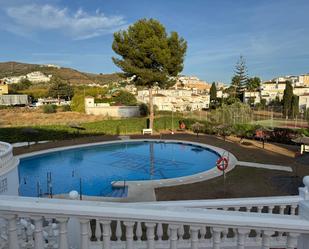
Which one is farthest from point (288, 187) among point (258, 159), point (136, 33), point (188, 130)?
point (136, 33)

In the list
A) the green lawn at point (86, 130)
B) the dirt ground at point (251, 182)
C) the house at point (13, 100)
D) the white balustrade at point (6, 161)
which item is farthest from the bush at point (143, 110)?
the house at point (13, 100)

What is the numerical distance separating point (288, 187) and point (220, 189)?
246cm

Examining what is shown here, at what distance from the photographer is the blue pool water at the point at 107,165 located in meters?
12.0

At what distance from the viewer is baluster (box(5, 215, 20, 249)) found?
85.5 inches

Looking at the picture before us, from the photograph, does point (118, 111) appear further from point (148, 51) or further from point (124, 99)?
point (124, 99)

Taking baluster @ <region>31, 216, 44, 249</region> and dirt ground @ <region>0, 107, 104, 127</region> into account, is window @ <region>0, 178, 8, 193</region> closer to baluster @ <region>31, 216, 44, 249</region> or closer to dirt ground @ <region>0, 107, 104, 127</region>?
baluster @ <region>31, 216, 44, 249</region>

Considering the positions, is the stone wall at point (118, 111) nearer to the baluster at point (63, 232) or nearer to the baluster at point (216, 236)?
the baluster at point (63, 232)

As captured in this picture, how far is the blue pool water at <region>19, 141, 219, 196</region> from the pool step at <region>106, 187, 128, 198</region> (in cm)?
32

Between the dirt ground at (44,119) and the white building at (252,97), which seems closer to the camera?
the dirt ground at (44,119)

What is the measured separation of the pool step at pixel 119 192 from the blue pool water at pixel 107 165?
1.06 feet

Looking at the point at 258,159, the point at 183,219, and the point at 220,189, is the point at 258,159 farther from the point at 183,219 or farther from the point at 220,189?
the point at 183,219

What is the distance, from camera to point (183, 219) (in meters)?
2.09

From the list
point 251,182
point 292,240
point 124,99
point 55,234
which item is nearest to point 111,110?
point 124,99

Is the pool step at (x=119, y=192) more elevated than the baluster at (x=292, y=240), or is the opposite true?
the baluster at (x=292, y=240)
